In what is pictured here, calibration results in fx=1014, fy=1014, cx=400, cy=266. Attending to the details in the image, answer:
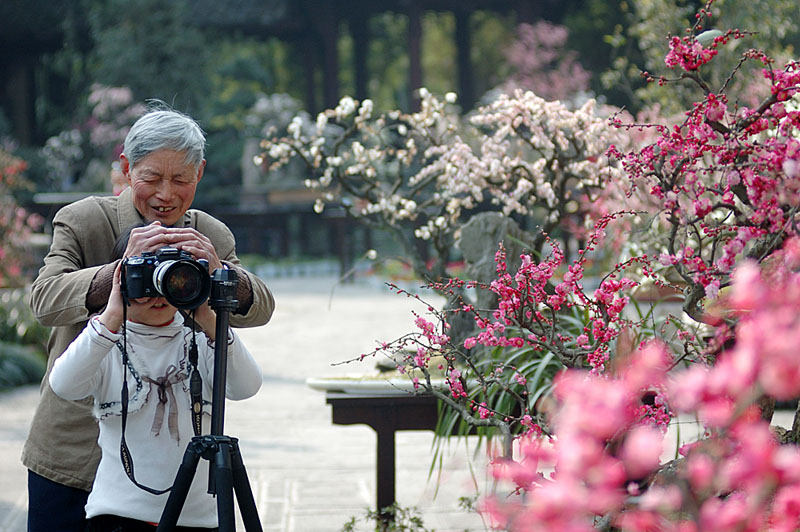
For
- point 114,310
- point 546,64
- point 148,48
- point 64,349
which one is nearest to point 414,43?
point 546,64

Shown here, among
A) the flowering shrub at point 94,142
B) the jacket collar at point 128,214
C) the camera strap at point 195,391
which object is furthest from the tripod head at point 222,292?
the flowering shrub at point 94,142

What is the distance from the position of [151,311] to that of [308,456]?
3.57 meters

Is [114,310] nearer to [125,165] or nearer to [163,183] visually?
[163,183]

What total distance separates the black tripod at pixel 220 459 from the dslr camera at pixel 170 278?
3 cm

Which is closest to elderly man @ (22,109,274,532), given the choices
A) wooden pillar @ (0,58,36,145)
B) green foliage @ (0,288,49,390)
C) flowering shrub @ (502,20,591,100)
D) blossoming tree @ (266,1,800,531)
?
blossoming tree @ (266,1,800,531)

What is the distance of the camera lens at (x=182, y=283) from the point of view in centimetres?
180

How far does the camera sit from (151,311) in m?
2.01

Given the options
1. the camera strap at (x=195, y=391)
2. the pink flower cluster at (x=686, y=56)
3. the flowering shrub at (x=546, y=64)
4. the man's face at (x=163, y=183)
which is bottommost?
the camera strap at (x=195, y=391)

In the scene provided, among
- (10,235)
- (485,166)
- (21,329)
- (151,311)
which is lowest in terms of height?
(21,329)

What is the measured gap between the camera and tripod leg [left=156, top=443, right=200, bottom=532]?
70.1 inches

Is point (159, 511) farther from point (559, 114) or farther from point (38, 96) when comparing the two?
point (38, 96)

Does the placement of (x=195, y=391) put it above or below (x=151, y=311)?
below

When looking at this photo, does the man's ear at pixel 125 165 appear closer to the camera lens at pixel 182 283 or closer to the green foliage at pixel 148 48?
the camera lens at pixel 182 283

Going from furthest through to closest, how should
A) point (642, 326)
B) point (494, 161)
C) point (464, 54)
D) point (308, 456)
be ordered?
point (464, 54) < point (308, 456) < point (494, 161) < point (642, 326)
